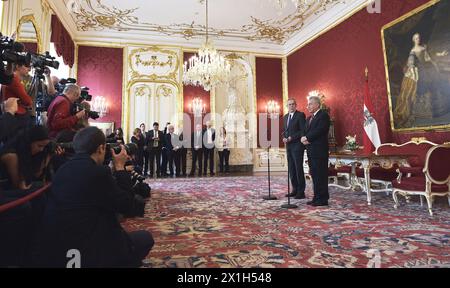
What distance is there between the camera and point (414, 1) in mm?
5219

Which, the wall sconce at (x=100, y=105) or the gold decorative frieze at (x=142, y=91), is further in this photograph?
the gold decorative frieze at (x=142, y=91)

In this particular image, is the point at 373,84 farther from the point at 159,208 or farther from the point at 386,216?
the point at 159,208

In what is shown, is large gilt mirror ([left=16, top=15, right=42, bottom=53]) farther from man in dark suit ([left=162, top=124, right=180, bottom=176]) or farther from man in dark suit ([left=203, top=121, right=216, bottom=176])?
man in dark suit ([left=203, top=121, right=216, bottom=176])

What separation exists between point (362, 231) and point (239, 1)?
254 inches

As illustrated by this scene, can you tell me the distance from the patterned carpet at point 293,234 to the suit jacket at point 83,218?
0.59 metres

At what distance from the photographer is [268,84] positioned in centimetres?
995

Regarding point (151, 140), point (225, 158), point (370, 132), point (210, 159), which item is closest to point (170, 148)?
point (151, 140)

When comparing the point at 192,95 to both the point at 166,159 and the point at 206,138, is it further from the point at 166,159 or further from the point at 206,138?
the point at 166,159

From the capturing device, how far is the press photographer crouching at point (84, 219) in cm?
116

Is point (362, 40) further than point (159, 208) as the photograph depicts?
Yes

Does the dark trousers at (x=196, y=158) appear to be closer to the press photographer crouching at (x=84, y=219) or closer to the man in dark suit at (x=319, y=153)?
the man in dark suit at (x=319, y=153)

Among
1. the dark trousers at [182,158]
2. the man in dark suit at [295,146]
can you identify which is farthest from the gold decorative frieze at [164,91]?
the man in dark suit at [295,146]
